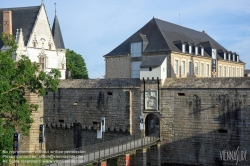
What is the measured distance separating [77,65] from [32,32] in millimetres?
17110

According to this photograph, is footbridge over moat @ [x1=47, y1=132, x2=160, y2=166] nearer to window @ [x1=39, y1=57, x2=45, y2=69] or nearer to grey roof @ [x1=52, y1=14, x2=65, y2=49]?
window @ [x1=39, y1=57, x2=45, y2=69]

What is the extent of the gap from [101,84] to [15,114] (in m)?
9.63

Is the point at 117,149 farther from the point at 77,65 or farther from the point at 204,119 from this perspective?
the point at 77,65

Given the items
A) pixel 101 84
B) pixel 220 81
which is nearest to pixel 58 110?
pixel 101 84

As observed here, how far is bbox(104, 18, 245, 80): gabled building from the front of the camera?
33125 millimetres

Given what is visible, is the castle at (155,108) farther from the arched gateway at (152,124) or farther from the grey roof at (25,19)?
the grey roof at (25,19)

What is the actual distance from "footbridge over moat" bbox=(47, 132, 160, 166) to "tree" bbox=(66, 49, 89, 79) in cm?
2748

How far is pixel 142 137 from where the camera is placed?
25047 millimetres

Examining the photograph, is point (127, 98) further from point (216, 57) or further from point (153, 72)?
point (216, 57)

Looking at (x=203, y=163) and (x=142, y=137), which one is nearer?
(x=203, y=163)

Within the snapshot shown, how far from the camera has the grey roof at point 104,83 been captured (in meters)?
26.1

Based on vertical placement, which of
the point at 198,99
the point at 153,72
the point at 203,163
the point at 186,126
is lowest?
the point at 203,163

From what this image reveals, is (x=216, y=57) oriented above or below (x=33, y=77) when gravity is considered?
above

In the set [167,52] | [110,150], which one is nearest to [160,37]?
[167,52]
